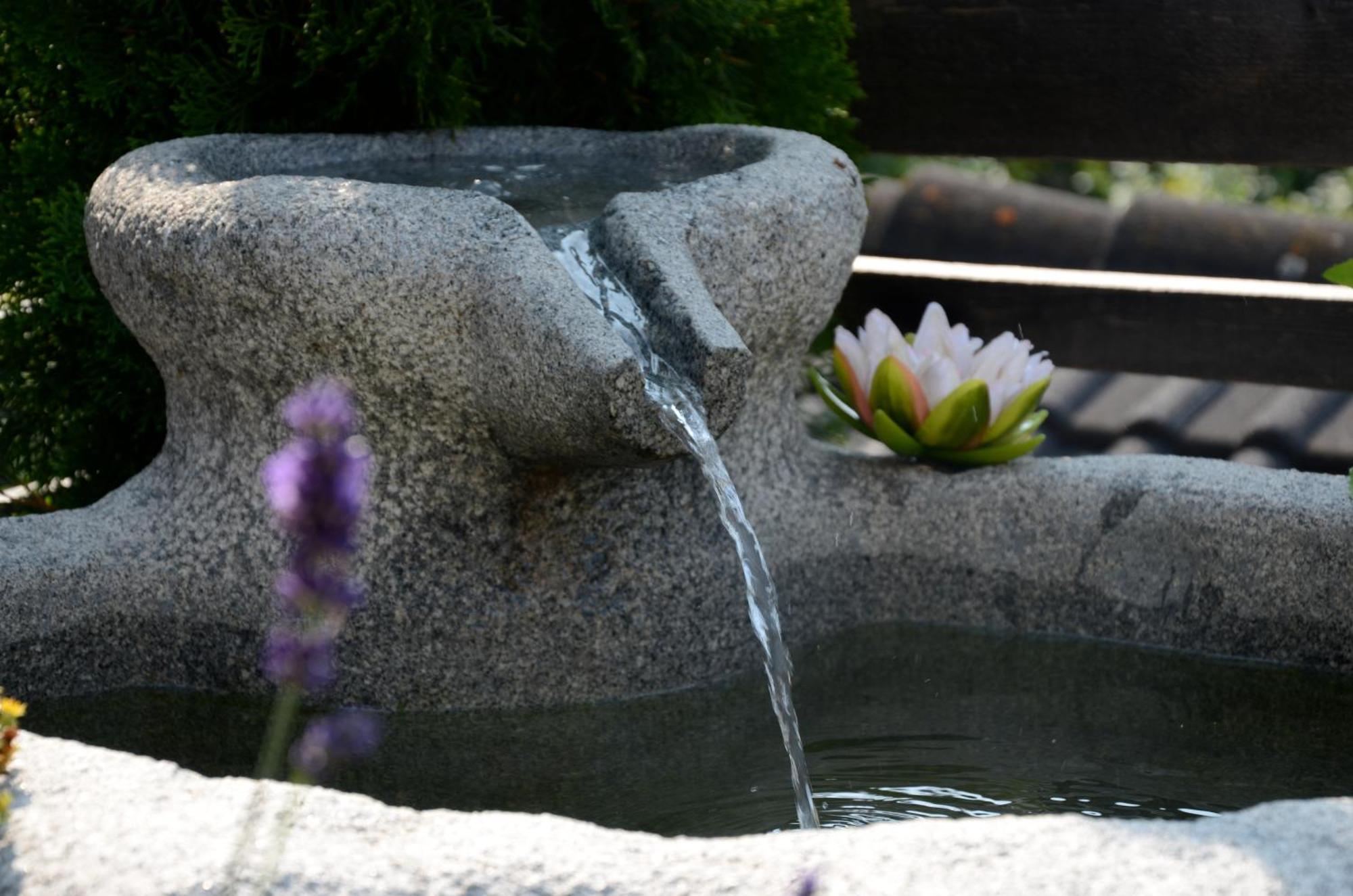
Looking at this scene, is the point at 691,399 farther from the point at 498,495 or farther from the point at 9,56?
the point at 9,56

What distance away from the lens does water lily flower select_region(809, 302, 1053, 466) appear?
2635mm

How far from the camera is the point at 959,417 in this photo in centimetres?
262

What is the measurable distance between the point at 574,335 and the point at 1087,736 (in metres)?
0.96

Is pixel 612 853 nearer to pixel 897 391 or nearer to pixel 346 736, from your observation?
pixel 346 736

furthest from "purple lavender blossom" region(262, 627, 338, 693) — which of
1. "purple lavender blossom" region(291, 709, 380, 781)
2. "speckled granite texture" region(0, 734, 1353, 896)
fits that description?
"purple lavender blossom" region(291, 709, 380, 781)

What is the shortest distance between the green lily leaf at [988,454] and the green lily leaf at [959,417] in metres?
0.02

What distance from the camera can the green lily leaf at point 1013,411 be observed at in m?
2.66

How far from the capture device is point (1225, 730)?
7.33 feet

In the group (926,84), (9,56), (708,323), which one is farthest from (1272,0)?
(9,56)

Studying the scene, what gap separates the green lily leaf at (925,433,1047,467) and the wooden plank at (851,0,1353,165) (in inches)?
46.1

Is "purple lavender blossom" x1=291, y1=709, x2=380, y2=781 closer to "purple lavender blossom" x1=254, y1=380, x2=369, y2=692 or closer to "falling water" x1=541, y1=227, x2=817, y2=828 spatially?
"falling water" x1=541, y1=227, x2=817, y2=828

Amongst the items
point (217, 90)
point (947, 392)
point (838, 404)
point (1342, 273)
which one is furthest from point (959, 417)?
point (217, 90)

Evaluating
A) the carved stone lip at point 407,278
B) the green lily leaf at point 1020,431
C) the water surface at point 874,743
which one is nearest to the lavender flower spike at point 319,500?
the carved stone lip at point 407,278

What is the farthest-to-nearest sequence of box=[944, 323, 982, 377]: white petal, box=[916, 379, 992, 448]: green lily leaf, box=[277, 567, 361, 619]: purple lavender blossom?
box=[944, 323, 982, 377]: white petal, box=[916, 379, 992, 448]: green lily leaf, box=[277, 567, 361, 619]: purple lavender blossom
